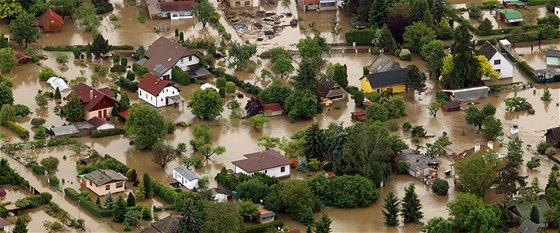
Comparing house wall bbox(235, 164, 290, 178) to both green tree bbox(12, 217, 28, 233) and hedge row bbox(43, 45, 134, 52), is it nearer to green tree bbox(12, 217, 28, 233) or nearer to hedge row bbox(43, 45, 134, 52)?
green tree bbox(12, 217, 28, 233)

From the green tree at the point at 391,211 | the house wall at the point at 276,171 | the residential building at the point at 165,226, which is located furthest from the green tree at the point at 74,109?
the green tree at the point at 391,211

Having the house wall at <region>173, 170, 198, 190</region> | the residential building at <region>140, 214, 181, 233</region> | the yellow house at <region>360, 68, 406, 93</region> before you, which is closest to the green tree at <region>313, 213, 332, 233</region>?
the residential building at <region>140, 214, 181, 233</region>

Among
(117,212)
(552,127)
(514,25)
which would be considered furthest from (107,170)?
(514,25)

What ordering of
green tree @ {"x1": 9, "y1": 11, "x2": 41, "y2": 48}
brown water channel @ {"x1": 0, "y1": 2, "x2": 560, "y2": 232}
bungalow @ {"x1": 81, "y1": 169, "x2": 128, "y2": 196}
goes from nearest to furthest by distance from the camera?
1. brown water channel @ {"x1": 0, "y1": 2, "x2": 560, "y2": 232}
2. bungalow @ {"x1": 81, "y1": 169, "x2": 128, "y2": 196}
3. green tree @ {"x1": 9, "y1": 11, "x2": 41, "y2": 48}

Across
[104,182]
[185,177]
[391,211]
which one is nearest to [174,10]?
[185,177]

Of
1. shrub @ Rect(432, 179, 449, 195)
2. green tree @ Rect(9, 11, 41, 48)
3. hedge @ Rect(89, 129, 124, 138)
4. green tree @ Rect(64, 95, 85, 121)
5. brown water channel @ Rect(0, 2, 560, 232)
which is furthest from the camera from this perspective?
green tree @ Rect(9, 11, 41, 48)

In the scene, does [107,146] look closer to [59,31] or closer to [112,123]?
[112,123]

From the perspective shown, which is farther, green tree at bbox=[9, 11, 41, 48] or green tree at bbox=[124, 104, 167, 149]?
green tree at bbox=[9, 11, 41, 48]

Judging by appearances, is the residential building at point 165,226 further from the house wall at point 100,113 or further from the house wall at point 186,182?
the house wall at point 100,113
